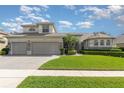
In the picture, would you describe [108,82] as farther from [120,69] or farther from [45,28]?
[45,28]

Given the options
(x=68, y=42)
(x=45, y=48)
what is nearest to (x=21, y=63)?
(x=45, y=48)

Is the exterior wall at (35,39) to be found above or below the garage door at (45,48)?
above

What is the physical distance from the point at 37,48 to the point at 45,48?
1.18 metres

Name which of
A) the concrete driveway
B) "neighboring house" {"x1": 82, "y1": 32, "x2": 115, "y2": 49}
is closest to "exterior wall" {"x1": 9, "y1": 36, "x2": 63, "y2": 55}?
"neighboring house" {"x1": 82, "y1": 32, "x2": 115, "y2": 49}

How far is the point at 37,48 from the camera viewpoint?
101 ft

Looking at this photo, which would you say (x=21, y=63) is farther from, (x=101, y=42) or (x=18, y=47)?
(x=101, y=42)

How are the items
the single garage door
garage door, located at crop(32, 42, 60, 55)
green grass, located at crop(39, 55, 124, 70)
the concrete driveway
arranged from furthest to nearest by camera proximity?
1. the single garage door
2. garage door, located at crop(32, 42, 60, 55)
3. the concrete driveway
4. green grass, located at crop(39, 55, 124, 70)

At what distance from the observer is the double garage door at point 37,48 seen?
30328mm

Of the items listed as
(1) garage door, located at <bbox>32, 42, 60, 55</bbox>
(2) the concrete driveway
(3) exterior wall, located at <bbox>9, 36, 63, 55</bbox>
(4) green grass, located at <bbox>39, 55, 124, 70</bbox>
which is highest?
(3) exterior wall, located at <bbox>9, 36, 63, 55</bbox>

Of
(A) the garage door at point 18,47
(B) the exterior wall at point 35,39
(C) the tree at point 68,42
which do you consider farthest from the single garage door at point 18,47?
(C) the tree at point 68,42

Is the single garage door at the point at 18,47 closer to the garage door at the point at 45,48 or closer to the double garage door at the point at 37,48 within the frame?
the double garage door at the point at 37,48

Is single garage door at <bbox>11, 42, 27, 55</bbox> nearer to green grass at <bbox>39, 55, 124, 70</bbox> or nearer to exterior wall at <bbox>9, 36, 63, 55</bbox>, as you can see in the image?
exterior wall at <bbox>9, 36, 63, 55</bbox>

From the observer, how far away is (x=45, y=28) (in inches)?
1357

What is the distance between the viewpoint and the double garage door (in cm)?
3033
